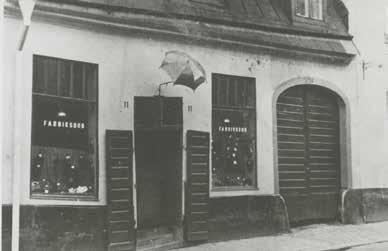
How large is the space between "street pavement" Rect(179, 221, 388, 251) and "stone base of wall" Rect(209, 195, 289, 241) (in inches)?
7.3

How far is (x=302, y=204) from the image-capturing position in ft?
40.9

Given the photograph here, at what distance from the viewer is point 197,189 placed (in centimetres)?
1044

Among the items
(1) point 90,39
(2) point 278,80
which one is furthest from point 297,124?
(1) point 90,39

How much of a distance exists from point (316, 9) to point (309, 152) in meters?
3.33

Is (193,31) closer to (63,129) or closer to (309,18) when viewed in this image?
(63,129)

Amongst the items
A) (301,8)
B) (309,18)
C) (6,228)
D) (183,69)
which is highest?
(301,8)

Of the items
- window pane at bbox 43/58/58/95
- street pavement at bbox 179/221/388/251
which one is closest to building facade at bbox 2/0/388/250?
window pane at bbox 43/58/58/95

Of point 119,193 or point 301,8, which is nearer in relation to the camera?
point 119,193

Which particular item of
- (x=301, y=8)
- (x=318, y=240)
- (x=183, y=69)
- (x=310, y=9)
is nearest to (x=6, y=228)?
(x=183, y=69)

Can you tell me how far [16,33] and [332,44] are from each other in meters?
7.48

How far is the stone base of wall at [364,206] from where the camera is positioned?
513 inches

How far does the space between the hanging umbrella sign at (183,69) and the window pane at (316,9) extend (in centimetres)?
415

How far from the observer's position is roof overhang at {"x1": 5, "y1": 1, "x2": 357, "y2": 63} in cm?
891

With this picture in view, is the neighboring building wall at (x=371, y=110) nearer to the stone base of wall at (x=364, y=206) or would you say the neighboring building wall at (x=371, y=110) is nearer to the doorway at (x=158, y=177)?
the stone base of wall at (x=364, y=206)
